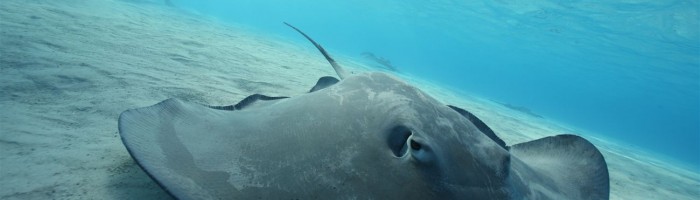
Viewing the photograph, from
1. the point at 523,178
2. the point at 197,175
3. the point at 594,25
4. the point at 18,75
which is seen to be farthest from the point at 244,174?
the point at 594,25

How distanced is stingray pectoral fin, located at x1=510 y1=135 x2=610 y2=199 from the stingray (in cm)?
1

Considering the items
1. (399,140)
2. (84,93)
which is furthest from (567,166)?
(84,93)

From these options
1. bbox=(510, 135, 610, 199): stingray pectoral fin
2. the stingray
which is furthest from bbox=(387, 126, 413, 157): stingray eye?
bbox=(510, 135, 610, 199): stingray pectoral fin

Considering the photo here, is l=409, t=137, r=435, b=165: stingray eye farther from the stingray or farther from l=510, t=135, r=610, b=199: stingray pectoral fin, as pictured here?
l=510, t=135, r=610, b=199: stingray pectoral fin

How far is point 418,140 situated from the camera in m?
1.69

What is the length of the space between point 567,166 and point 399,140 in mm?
1648

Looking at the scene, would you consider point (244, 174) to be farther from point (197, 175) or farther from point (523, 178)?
point (523, 178)

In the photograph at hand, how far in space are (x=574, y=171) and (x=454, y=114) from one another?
1.11 meters

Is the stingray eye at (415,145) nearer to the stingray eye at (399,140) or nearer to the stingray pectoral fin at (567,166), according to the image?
the stingray eye at (399,140)

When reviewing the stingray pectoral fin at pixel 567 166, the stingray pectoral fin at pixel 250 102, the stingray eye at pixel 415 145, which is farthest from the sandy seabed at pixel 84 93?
the stingray pectoral fin at pixel 567 166

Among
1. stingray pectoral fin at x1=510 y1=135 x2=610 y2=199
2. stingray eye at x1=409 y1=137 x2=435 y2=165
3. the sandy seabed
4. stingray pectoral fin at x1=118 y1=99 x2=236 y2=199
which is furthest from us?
stingray pectoral fin at x1=510 y1=135 x2=610 y2=199

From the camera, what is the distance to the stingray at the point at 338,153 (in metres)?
1.52

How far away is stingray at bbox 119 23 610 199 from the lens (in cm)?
152

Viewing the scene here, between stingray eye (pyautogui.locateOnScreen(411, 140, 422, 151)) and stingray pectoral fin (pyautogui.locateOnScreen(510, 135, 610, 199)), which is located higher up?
stingray eye (pyautogui.locateOnScreen(411, 140, 422, 151))
